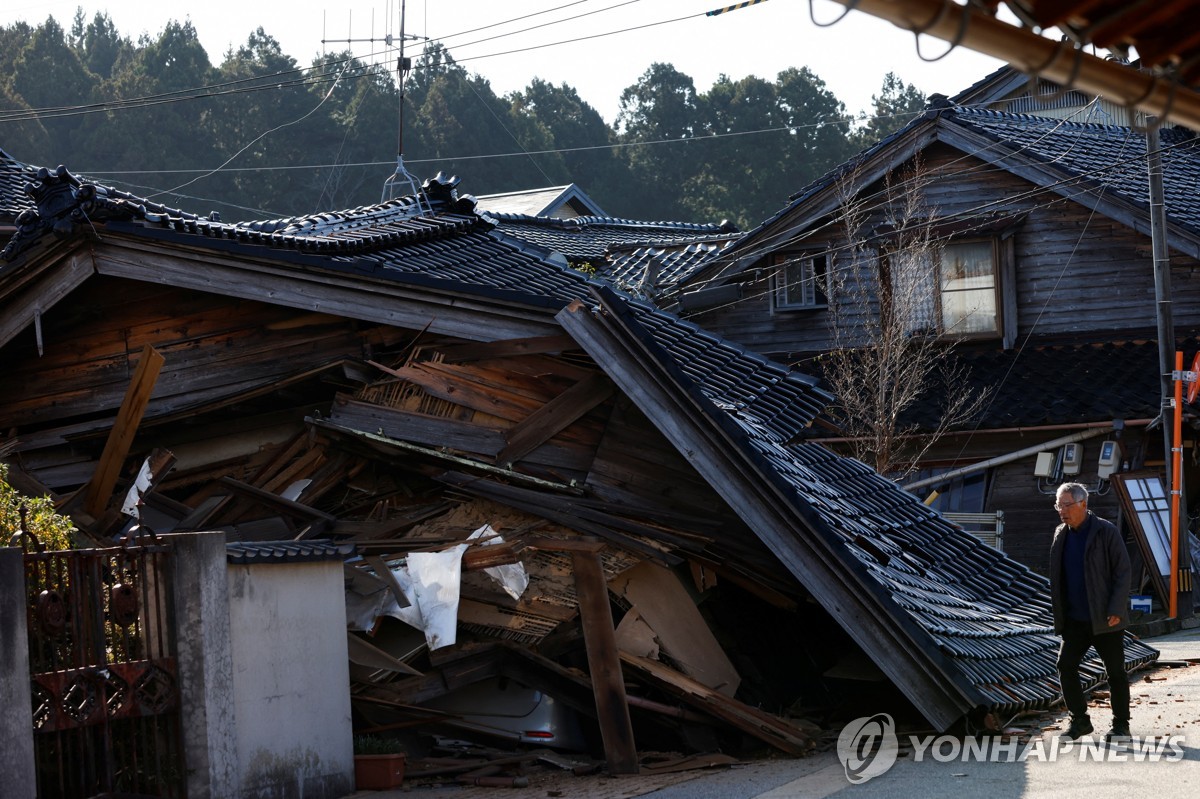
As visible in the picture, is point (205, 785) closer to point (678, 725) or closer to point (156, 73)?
point (678, 725)

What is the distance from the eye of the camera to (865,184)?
2373cm

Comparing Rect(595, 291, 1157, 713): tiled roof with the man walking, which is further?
Rect(595, 291, 1157, 713): tiled roof

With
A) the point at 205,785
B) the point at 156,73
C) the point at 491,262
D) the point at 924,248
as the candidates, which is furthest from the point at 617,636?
the point at 156,73

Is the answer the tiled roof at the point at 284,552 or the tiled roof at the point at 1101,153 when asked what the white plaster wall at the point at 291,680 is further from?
the tiled roof at the point at 1101,153

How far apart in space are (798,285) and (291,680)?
1798 cm

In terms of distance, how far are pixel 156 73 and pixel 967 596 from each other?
4935 centimetres

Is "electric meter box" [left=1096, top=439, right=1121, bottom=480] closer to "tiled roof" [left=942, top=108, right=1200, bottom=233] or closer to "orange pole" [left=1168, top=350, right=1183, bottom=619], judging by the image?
"orange pole" [left=1168, top=350, right=1183, bottom=619]

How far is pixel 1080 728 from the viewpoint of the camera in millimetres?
9508

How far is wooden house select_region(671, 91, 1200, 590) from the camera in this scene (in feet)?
69.6

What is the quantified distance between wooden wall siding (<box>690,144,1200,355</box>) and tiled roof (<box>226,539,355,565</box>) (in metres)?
15.6

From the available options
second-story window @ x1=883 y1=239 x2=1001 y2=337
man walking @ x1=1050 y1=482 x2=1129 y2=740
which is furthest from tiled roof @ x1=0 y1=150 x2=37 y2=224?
man walking @ x1=1050 y1=482 x2=1129 y2=740

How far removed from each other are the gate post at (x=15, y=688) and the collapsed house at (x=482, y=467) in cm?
211

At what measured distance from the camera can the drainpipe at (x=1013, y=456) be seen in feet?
68.2

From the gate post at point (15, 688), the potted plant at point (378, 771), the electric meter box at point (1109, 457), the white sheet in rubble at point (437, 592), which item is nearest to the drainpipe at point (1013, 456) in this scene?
the electric meter box at point (1109, 457)
